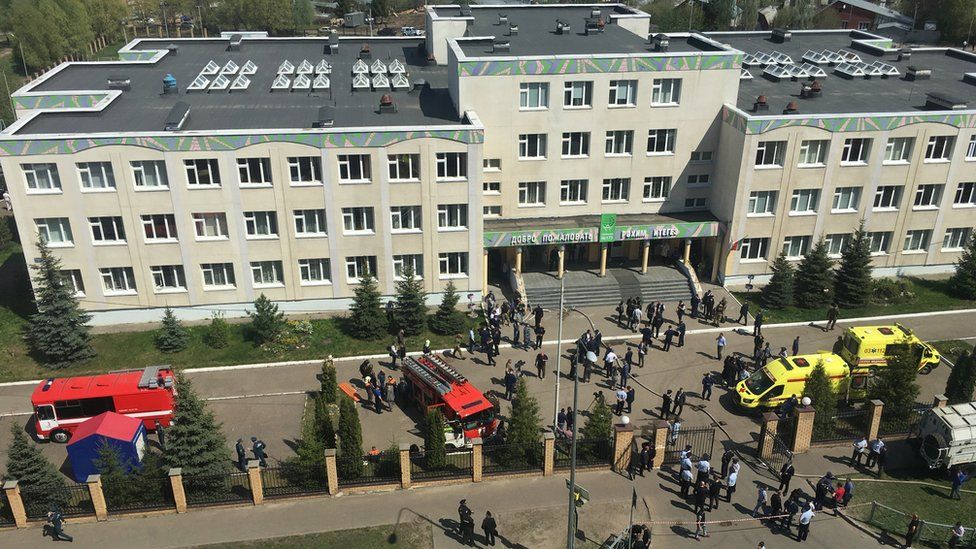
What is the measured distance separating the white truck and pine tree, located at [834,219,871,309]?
46.8ft

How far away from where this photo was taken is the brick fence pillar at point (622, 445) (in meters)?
30.1

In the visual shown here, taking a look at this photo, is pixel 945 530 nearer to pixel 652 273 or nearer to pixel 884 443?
pixel 884 443

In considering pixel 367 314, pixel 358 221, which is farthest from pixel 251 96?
pixel 367 314

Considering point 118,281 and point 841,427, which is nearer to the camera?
point 841,427

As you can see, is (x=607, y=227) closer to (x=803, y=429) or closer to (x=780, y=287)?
(x=780, y=287)

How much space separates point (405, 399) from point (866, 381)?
21482mm

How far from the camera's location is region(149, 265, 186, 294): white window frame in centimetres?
4156

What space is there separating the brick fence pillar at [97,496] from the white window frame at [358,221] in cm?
1875

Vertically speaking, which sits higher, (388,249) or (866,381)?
(388,249)

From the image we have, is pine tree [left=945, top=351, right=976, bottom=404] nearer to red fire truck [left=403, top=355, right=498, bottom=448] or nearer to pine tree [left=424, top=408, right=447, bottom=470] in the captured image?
red fire truck [left=403, top=355, right=498, bottom=448]

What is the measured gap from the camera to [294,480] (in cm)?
2911

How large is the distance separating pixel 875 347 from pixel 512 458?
18.6 meters

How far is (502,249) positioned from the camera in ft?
156

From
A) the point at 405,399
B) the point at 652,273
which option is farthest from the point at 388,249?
the point at 652,273
